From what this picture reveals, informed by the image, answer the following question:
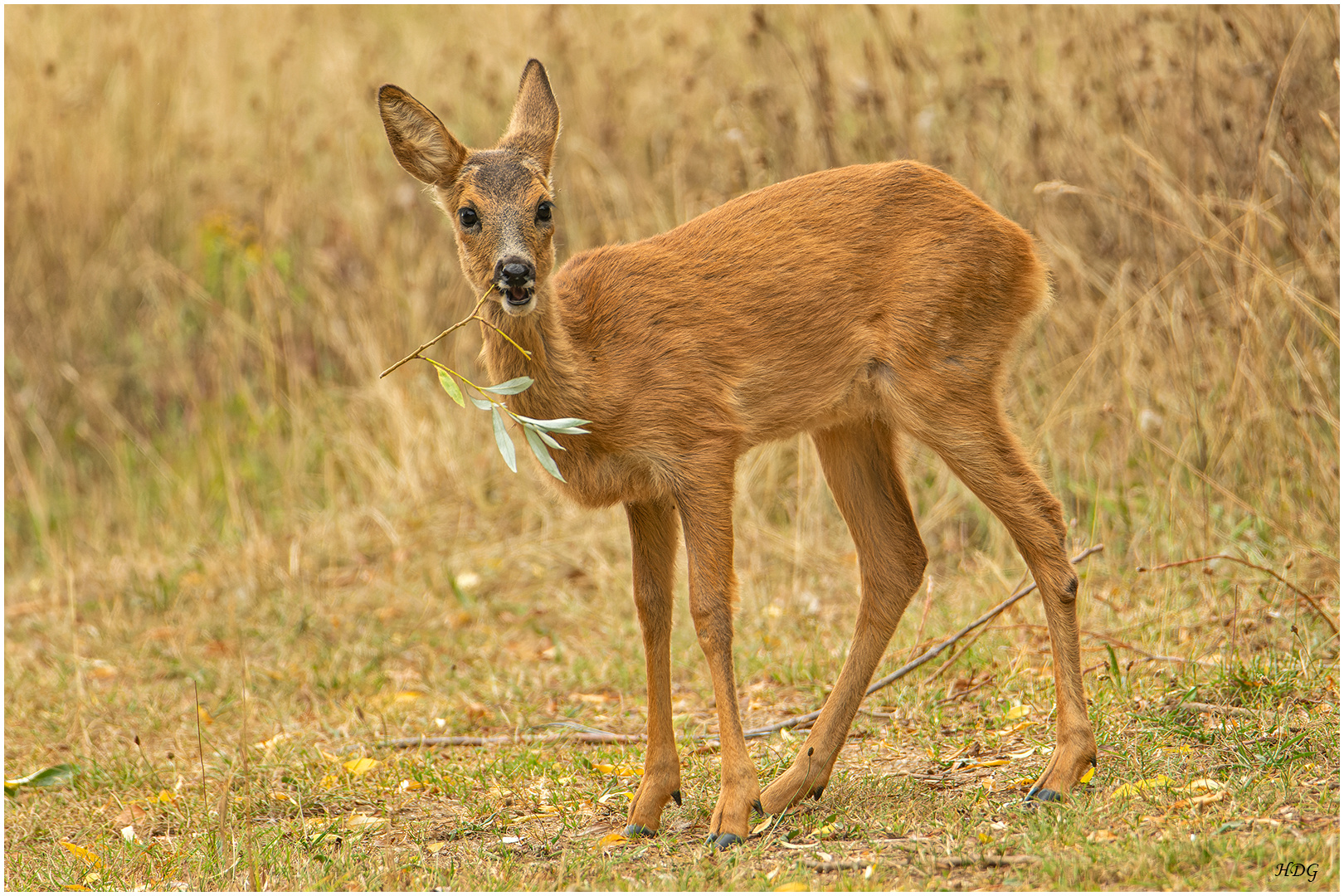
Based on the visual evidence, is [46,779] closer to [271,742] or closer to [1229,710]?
[271,742]

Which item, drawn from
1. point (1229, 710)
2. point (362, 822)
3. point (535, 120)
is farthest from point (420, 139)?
point (1229, 710)

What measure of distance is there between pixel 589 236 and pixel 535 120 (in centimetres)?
465

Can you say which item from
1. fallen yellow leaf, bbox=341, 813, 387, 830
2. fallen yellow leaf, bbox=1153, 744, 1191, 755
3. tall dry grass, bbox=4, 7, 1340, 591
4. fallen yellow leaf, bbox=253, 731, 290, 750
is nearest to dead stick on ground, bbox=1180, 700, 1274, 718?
fallen yellow leaf, bbox=1153, 744, 1191, 755

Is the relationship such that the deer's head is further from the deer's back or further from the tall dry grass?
the tall dry grass

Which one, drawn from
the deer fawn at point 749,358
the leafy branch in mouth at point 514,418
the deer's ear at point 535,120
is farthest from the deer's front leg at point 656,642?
the deer's ear at point 535,120

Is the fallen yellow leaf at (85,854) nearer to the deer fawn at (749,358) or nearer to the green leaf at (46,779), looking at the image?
the green leaf at (46,779)

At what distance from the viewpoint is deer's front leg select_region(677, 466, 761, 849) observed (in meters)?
3.95

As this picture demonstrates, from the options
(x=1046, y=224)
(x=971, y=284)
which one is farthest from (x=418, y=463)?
(x=971, y=284)

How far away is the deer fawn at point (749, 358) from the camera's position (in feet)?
13.6

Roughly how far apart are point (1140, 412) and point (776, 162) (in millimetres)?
2919

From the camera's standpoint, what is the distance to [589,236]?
9.17 m

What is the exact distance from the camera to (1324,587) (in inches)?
215

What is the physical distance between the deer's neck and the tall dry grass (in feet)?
9.43

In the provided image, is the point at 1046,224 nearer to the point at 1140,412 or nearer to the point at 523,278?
the point at 1140,412
